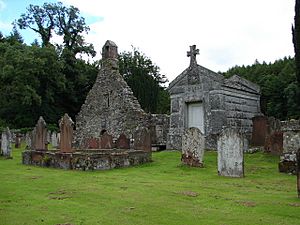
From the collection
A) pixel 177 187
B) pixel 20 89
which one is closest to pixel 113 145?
pixel 177 187

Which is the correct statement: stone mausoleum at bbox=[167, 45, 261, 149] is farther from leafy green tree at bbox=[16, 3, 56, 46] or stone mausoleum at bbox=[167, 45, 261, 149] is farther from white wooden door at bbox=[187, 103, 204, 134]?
leafy green tree at bbox=[16, 3, 56, 46]

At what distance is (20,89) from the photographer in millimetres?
36719

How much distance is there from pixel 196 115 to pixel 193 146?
6.15 m

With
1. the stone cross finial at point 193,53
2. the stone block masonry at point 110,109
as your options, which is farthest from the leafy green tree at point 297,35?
the stone block masonry at point 110,109

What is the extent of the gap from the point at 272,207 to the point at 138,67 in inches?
1343

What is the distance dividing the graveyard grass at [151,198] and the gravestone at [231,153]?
1.16ft

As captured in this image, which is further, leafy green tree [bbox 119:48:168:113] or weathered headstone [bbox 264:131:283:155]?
leafy green tree [bbox 119:48:168:113]

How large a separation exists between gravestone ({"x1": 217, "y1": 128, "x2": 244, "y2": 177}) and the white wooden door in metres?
7.30

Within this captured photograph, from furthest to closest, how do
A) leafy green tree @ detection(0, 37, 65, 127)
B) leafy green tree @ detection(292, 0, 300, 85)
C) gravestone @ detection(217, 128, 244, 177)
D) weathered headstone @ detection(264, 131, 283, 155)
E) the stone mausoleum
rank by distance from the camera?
1. leafy green tree @ detection(0, 37, 65, 127)
2. the stone mausoleum
3. weathered headstone @ detection(264, 131, 283, 155)
4. gravestone @ detection(217, 128, 244, 177)
5. leafy green tree @ detection(292, 0, 300, 85)

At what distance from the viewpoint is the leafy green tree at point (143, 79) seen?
126ft

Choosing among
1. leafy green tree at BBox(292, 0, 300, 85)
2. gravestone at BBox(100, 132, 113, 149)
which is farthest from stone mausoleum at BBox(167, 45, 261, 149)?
leafy green tree at BBox(292, 0, 300, 85)

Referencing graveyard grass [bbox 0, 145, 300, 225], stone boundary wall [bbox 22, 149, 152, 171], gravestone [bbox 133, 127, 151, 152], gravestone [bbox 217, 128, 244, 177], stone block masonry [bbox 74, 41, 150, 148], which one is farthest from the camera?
stone block masonry [bbox 74, 41, 150, 148]

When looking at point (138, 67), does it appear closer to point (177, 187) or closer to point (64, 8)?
point (64, 8)

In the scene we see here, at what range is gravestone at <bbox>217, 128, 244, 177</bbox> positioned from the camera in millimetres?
10945
